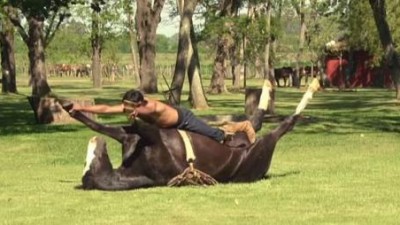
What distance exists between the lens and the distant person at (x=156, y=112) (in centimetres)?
1151

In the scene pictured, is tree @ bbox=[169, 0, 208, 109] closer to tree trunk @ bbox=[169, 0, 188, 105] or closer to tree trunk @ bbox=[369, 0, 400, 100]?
tree trunk @ bbox=[169, 0, 188, 105]

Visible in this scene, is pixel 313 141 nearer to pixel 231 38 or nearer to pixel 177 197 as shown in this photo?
pixel 177 197

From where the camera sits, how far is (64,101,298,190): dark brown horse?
1162 cm

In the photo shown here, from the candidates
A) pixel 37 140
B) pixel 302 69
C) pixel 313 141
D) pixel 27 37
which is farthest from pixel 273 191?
pixel 302 69

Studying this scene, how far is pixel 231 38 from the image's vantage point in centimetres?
4688

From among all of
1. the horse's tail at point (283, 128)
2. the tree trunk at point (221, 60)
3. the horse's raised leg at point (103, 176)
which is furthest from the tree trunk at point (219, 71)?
the horse's raised leg at point (103, 176)

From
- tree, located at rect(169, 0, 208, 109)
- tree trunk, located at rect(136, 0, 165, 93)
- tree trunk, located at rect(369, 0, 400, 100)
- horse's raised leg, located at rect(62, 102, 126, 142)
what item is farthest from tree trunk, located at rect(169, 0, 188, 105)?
tree trunk, located at rect(136, 0, 165, 93)

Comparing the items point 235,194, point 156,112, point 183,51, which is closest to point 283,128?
point 235,194

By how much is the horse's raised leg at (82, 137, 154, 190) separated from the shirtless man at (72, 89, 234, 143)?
1.56ft

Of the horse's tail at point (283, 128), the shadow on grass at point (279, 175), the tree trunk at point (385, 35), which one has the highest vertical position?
the tree trunk at point (385, 35)

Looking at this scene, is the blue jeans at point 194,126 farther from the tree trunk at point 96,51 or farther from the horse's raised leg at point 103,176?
the tree trunk at point 96,51

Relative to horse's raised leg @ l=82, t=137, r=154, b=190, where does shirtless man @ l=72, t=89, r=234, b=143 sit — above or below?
above

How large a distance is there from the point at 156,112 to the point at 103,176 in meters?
1.04

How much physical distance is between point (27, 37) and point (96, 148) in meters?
24.6
